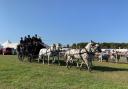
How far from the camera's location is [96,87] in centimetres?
1766

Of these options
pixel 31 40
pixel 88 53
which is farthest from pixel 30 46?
pixel 88 53

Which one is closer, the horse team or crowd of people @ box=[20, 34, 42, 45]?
the horse team

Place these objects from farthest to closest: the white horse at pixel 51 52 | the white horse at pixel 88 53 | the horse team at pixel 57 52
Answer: the white horse at pixel 51 52 < the horse team at pixel 57 52 < the white horse at pixel 88 53

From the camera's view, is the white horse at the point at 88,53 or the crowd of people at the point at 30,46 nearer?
the white horse at the point at 88,53

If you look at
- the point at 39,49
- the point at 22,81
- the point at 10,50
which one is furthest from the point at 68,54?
the point at 10,50

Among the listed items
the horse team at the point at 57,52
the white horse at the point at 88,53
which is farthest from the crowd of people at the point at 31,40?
the white horse at the point at 88,53

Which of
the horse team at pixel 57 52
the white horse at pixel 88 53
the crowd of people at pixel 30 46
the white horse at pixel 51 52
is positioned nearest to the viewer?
the white horse at pixel 88 53

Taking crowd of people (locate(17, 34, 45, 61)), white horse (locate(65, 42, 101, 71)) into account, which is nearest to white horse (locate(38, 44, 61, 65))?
crowd of people (locate(17, 34, 45, 61))

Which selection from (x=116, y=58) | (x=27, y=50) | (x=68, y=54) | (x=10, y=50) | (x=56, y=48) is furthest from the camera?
(x=10, y=50)

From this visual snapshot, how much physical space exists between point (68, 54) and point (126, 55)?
17.5 m

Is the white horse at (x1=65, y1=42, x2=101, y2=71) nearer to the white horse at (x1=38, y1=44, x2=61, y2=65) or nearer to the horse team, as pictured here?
the horse team

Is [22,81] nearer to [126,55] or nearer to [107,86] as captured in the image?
[107,86]

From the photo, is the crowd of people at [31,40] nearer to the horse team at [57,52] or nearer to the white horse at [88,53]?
the horse team at [57,52]

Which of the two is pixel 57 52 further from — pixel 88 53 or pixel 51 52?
pixel 88 53
